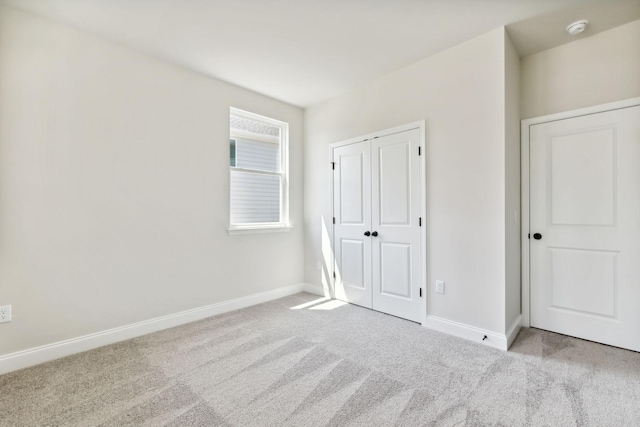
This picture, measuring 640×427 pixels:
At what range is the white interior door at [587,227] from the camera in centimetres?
234

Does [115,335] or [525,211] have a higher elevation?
[525,211]

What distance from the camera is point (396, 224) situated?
124 inches

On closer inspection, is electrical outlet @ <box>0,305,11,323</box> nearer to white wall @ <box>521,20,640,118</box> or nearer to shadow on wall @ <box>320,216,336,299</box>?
shadow on wall @ <box>320,216,336,299</box>

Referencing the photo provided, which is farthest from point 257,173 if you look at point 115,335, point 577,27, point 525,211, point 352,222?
point 577,27

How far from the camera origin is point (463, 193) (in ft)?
8.61

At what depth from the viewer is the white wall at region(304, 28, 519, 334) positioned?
7.97 feet

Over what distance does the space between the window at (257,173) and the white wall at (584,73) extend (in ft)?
9.39

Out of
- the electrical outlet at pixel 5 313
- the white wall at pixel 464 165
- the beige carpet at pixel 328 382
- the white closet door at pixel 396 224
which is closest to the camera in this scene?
the beige carpet at pixel 328 382

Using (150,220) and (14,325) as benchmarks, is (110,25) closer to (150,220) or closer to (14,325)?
(150,220)

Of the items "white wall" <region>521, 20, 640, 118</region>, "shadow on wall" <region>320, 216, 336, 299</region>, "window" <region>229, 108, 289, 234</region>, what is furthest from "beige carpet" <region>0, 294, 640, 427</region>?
"white wall" <region>521, 20, 640, 118</region>

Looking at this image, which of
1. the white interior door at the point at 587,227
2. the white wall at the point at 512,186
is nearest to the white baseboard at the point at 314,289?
the white wall at the point at 512,186

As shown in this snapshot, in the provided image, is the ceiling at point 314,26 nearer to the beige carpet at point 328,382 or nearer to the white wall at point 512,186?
the white wall at point 512,186

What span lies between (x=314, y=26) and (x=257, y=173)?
1883mm

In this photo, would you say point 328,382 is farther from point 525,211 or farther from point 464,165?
point 525,211
